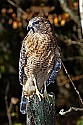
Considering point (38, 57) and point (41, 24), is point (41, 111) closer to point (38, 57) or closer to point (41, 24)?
point (38, 57)

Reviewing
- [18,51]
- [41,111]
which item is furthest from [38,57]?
[18,51]

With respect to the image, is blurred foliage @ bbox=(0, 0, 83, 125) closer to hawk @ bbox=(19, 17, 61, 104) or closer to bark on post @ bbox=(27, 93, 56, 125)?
hawk @ bbox=(19, 17, 61, 104)

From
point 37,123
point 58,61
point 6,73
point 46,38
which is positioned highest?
point 46,38

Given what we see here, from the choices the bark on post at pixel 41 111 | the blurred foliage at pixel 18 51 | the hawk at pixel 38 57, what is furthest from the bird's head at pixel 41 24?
the blurred foliage at pixel 18 51

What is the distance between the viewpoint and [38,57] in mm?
2488

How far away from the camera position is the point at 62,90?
A: 6.90 m

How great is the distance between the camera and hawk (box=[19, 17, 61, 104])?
247 centimetres

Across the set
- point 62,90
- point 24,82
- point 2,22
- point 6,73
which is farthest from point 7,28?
point 24,82

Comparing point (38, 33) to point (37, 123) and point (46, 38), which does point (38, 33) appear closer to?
point (46, 38)

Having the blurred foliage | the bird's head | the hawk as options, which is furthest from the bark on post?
the blurred foliage

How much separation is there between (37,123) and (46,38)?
514mm

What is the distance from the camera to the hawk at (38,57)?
97.1 inches

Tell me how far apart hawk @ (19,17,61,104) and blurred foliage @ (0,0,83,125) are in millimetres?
3654

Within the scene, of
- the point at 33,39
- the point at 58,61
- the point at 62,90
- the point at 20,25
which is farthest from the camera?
the point at 62,90
